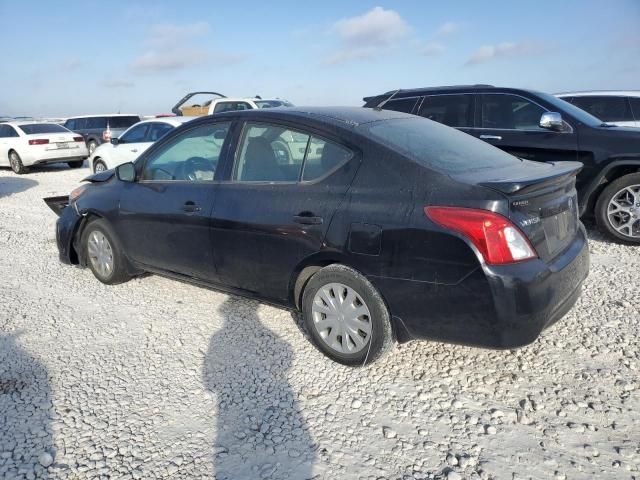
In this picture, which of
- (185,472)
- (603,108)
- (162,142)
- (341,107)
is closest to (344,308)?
(185,472)

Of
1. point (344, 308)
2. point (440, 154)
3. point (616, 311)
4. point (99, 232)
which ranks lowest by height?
point (616, 311)

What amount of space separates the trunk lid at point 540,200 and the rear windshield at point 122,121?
1841cm

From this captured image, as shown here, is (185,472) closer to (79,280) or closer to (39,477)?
(39,477)

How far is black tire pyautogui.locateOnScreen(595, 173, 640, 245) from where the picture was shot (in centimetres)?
520

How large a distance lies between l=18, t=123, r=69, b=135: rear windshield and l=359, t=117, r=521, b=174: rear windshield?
13844 mm

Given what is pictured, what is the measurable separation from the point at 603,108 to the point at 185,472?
8.72m

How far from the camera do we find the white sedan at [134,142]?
34.4ft

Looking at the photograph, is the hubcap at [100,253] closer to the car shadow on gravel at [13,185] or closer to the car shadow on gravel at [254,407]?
the car shadow on gravel at [254,407]

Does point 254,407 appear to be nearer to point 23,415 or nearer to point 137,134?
point 23,415

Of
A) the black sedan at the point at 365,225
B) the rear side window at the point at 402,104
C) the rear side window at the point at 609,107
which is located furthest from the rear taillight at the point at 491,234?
the rear side window at the point at 609,107

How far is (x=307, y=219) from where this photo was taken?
3014 mm

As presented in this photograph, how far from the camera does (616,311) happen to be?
3.74 metres

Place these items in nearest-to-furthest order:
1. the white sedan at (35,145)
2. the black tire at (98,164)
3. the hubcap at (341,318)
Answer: the hubcap at (341,318) < the black tire at (98,164) < the white sedan at (35,145)

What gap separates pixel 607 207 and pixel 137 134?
9419 millimetres
